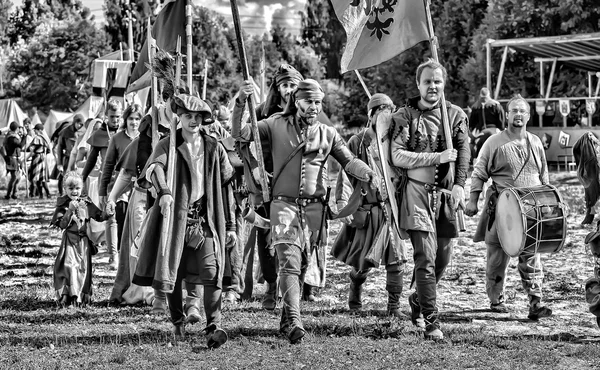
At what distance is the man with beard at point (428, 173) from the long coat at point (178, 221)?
4.68 feet

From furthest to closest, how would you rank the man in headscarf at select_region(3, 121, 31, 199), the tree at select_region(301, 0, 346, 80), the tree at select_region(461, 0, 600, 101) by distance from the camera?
the tree at select_region(301, 0, 346, 80) → the tree at select_region(461, 0, 600, 101) → the man in headscarf at select_region(3, 121, 31, 199)

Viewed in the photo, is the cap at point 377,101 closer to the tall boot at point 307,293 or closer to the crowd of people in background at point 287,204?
the crowd of people in background at point 287,204

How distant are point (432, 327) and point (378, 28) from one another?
8.61ft

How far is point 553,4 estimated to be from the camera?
29766mm

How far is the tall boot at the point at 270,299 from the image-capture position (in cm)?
925

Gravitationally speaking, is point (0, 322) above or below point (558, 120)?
below

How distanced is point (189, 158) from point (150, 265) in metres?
0.85

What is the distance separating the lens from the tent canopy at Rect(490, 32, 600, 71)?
2438 centimetres

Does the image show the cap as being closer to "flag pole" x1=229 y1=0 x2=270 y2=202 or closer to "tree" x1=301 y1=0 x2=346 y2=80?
"flag pole" x1=229 y1=0 x2=270 y2=202

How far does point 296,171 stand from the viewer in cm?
790

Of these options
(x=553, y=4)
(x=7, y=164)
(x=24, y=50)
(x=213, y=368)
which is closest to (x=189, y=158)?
(x=213, y=368)

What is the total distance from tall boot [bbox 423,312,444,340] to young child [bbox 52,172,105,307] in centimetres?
348

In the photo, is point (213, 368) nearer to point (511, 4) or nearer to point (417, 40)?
point (417, 40)

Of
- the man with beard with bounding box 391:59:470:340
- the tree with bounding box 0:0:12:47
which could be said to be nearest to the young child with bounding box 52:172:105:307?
the man with beard with bounding box 391:59:470:340
